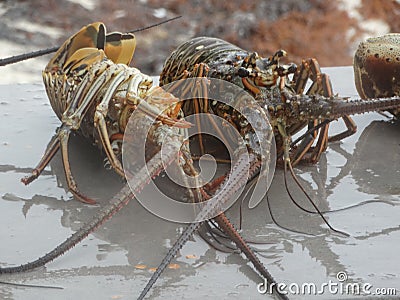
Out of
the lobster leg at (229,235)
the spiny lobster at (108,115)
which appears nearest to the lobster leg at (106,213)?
the spiny lobster at (108,115)

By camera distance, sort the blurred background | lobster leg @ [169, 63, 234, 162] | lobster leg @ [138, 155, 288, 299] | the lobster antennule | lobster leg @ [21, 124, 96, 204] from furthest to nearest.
A: the blurred background, lobster leg @ [169, 63, 234, 162], lobster leg @ [21, 124, 96, 204], the lobster antennule, lobster leg @ [138, 155, 288, 299]

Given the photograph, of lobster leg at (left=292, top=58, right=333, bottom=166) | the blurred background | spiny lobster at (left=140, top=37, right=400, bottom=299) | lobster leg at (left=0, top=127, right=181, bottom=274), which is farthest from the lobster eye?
the blurred background

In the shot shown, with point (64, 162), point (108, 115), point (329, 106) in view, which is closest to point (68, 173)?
point (64, 162)

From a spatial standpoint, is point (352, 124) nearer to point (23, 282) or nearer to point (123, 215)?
point (123, 215)

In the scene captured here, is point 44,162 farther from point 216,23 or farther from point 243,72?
point 216,23

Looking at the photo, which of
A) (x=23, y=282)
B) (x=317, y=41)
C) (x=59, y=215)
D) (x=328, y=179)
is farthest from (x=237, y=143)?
(x=317, y=41)

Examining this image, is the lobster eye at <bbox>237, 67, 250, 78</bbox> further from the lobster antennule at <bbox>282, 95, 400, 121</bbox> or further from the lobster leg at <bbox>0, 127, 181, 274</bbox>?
the lobster leg at <bbox>0, 127, 181, 274</bbox>
